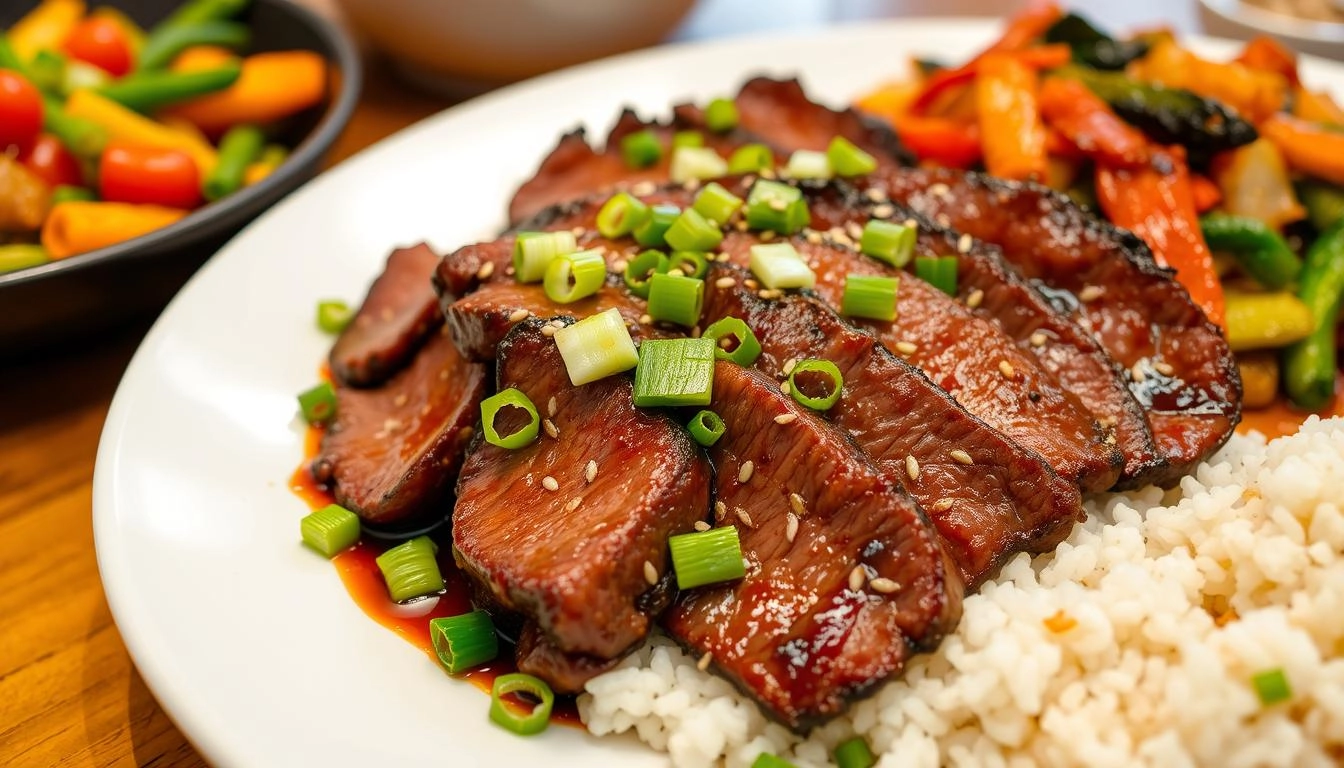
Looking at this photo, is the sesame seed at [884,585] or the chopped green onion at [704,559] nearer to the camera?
the sesame seed at [884,585]

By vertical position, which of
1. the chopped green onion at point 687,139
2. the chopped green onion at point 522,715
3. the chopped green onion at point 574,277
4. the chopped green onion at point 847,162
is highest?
the chopped green onion at point 574,277

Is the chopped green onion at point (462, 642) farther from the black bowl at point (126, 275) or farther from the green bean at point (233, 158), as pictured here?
the green bean at point (233, 158)

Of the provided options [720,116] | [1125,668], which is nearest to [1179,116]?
[720,116]

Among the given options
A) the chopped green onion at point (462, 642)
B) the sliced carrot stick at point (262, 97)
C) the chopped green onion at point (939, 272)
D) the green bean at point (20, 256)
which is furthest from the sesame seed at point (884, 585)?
the sliced carrot stick at point (262, 97)

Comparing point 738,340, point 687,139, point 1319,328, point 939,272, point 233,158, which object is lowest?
point 1319,328

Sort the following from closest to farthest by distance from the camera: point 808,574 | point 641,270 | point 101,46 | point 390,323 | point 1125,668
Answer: point 1125,668 < point 808,574 < point 641,270 < point 390,323 < point 101,46

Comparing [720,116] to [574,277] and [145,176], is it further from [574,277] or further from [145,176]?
[145,176]

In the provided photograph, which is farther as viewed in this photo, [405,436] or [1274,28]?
[1274,28]
